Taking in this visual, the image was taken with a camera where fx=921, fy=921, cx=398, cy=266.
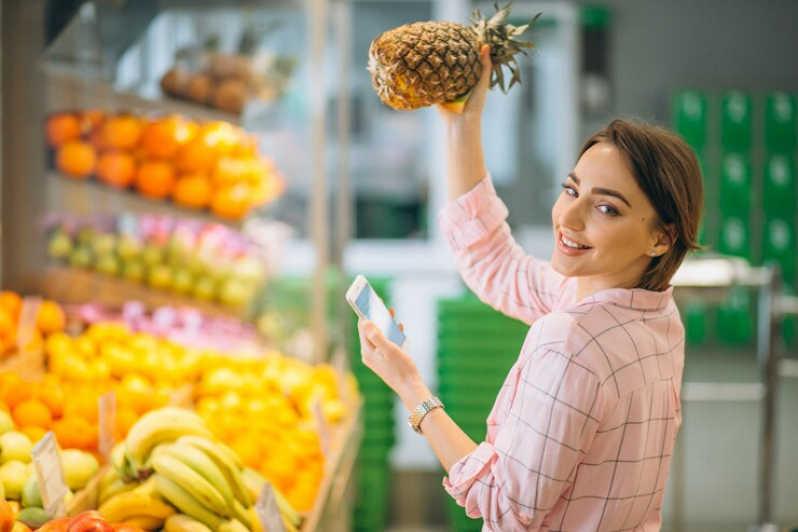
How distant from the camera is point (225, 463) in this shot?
6.17ft

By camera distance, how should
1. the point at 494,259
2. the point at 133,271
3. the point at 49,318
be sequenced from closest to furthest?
the point at 494,259 < the point at 49,318 < the point at 133,271

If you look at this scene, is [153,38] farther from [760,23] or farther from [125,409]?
[760,23]

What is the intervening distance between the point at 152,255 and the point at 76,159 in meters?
0.44

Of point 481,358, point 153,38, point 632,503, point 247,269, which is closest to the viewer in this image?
point 632,503

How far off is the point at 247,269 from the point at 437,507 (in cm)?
172

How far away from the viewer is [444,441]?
139 centimetres

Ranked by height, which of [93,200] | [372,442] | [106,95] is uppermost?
[106,95]

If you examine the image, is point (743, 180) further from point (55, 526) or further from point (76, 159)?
point (55, 526)

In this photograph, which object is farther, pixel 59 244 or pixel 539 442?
pixel 59 244

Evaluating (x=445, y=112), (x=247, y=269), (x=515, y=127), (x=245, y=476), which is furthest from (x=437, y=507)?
(x=515, y=127)

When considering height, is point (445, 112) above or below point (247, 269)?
above

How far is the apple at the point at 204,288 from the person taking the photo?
3.19m

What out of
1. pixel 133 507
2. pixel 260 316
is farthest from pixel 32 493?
pixel 260 316

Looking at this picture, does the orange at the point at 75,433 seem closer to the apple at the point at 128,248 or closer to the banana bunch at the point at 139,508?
the banana bunch at the point at 139,508
